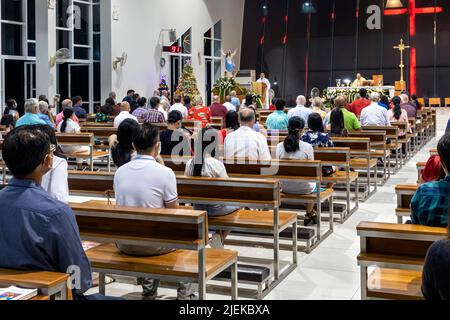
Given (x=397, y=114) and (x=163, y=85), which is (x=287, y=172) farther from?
(x=163, y=85)

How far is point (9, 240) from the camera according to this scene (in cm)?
247

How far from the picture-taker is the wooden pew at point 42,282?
2285mm

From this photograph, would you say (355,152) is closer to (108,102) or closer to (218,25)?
(108,102)

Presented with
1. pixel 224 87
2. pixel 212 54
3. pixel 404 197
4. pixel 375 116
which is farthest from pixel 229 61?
pixel 404 197

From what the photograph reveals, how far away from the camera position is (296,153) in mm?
6227

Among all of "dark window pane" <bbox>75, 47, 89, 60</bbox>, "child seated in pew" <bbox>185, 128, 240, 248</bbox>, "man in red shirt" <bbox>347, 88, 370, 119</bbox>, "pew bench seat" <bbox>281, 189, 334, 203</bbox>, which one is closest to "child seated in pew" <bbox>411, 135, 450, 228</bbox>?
"child seated in pew" <bbox>185, 128, 240, 248</bbox>

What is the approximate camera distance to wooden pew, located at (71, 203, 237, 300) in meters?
3.47

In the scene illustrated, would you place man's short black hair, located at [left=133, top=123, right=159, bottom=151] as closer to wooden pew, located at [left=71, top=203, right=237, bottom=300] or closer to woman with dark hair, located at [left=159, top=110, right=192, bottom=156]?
wooden pew, located at [left=71, top=203, right=237, bottom=300]

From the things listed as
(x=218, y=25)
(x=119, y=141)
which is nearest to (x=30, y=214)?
(x=119, y=141)

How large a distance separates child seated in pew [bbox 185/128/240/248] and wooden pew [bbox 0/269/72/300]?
2543 millimetres

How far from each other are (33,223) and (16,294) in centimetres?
32

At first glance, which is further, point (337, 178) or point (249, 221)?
point (337, 178)

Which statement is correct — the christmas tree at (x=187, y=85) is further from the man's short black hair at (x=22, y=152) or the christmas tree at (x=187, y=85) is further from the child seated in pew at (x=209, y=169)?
the man's short black hair at (x=22, y=152)
